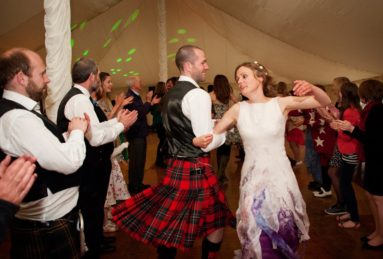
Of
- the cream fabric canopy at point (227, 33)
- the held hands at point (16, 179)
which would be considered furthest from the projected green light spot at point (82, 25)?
the held hands at point (16, 179)

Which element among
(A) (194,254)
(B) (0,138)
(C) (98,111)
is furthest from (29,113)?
(A) (194,254)

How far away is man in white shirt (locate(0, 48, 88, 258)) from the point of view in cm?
123

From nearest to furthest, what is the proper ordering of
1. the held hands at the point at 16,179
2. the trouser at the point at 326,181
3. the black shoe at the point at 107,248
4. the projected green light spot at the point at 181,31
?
the held hands at the point at 16,179, the black shoe at the point at 107,248, the trouser at the point at 326,181, the projected green light spot at the point at 181,31

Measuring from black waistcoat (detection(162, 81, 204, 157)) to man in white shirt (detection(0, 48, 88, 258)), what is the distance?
57cm

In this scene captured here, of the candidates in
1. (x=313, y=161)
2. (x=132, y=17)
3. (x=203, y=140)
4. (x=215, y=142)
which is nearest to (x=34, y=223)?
(x=203, y=140)

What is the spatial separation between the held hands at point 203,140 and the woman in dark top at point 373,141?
A: 1.10m

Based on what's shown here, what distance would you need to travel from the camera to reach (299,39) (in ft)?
17.6

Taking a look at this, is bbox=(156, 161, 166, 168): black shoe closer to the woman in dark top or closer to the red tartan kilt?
the red tartan kilt

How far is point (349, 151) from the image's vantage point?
2762 mm

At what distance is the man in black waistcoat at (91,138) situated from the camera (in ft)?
6.33

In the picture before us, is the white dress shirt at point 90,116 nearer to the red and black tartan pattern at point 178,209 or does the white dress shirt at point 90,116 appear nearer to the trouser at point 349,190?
the red and black tartan pattern at point 178,209

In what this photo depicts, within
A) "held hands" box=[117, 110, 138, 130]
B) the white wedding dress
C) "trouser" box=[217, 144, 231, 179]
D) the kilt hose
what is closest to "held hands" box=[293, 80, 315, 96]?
the white wedding dress

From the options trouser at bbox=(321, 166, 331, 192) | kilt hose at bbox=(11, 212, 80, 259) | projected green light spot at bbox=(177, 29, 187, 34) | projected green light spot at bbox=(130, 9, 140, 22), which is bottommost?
trouser at bbox=(321, 166, 331, 192)

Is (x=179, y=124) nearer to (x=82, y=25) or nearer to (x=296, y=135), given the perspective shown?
(x=296, y=135)
